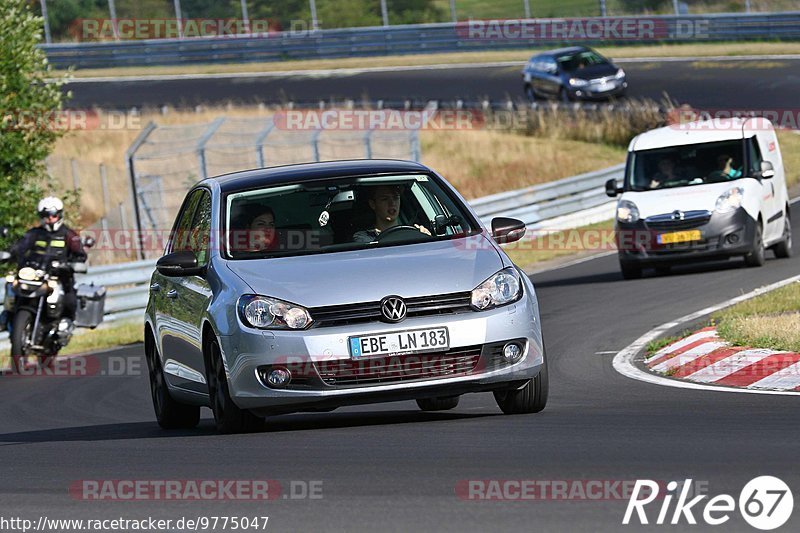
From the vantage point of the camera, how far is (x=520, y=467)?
7.11 m

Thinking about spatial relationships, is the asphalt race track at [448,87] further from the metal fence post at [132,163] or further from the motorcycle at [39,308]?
the motorcycle at [39,308]

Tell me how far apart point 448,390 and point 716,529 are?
308cm

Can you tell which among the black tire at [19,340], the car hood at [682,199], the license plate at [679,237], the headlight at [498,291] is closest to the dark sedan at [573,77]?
the car hood at [682,199]

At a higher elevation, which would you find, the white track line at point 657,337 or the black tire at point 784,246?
the white track line at point 657,337

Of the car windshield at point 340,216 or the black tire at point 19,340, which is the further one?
the black tire at point 19,340

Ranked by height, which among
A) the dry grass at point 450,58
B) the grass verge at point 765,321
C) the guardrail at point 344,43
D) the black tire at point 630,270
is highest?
the grass verge at point 765,321

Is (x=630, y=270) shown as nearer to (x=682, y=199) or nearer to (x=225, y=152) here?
(x=682, y=199)

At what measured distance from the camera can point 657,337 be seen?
1411cm

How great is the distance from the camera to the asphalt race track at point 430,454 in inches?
248

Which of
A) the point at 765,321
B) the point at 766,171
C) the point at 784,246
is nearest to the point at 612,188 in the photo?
the point at 766,171

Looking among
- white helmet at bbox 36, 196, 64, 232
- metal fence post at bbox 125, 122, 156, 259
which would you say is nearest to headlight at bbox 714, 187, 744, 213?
white helmet at bbox 36, 196, 64, 232

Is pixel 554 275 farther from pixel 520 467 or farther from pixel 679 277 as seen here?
pixel 520 467

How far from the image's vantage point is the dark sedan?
40688mm

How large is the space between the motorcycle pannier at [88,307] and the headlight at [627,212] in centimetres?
661
